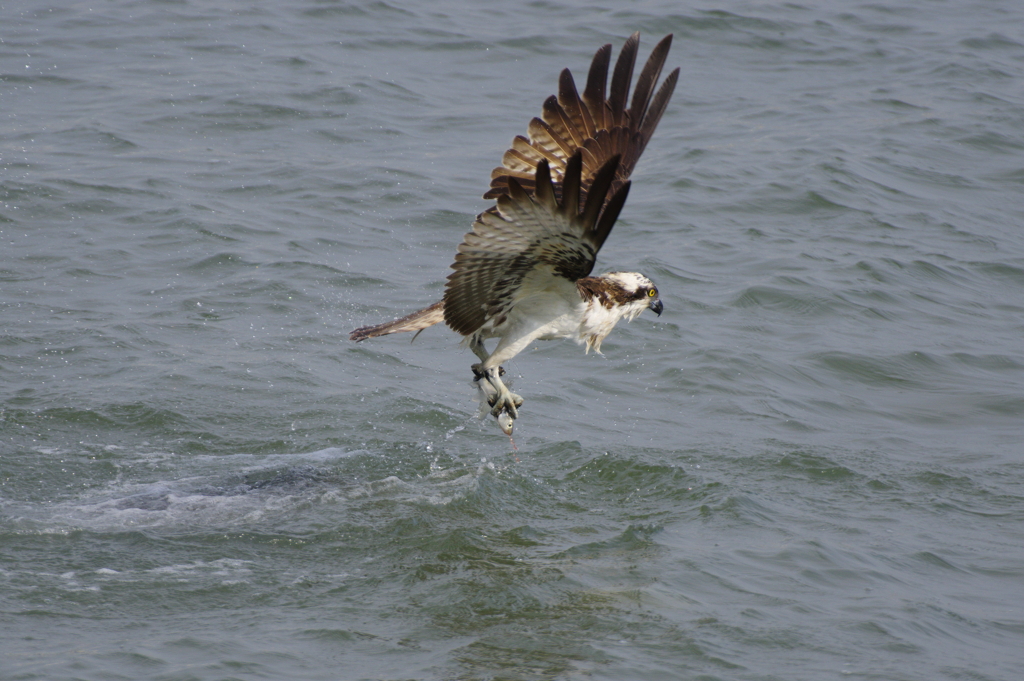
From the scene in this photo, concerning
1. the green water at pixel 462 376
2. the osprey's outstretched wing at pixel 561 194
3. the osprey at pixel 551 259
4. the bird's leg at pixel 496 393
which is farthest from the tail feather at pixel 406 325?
the green water at pixel 462 376

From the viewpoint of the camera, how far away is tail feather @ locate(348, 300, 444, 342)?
611cm

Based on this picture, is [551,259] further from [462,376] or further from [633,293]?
[462,376]

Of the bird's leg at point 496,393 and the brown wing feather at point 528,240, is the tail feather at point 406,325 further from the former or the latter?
the bird's leg at point 496,393

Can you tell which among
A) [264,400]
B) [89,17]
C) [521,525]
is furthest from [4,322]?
[89,17]

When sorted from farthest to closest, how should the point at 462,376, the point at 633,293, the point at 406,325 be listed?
the point at 462,376
the point at 633,293
the point at 406,325

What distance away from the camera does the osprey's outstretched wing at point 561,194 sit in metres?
4.78

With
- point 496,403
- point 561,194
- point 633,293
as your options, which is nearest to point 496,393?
point 496,403

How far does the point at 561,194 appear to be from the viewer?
214 inches

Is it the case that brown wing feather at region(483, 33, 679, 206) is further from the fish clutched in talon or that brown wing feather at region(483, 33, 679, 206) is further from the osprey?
the fish clutched in talon

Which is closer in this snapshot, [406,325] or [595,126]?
[406,325]

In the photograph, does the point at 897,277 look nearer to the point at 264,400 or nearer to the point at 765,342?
the point at 765,342

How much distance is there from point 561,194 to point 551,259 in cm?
33

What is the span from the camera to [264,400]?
25.1ft

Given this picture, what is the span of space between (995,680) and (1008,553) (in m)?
1.42
